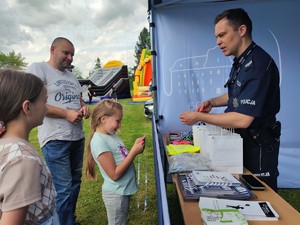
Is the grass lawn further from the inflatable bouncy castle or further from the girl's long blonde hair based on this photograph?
the inflatable bouncy castle

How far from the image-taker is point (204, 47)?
13.2ft

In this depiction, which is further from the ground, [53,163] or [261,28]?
[261,28]

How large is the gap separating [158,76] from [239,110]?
2.48 meters

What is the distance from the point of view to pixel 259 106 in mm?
1696

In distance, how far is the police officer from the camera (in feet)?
5.63

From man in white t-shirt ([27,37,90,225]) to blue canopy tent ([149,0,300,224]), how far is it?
1.67m

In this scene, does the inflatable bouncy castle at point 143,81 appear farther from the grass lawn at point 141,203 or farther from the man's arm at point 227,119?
the man's arm at point 227,119

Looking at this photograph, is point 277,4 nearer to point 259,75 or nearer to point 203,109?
point 203,109

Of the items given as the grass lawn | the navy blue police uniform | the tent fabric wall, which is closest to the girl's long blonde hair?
the navy blue police uniform

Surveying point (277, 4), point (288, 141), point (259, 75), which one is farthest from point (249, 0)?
point (259, 75)

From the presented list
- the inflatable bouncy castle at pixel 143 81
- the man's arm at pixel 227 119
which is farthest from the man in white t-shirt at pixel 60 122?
the inflatable bouncy castle at pixel 143 81

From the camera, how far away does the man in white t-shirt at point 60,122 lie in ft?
7.52

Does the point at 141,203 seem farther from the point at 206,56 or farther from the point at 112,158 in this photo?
the point at 206,56

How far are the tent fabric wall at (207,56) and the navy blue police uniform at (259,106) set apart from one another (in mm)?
2140
